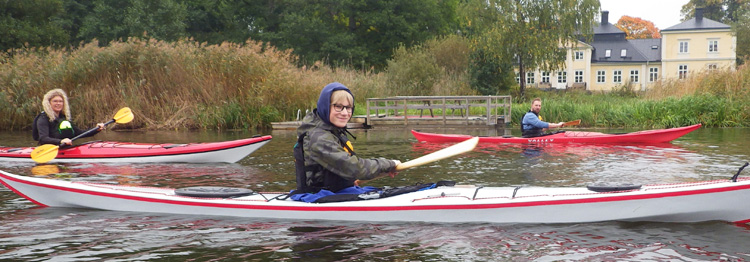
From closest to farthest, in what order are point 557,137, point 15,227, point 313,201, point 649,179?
1. point 313,201
2. point 15,227
3. point 649,179
4. point 557,137

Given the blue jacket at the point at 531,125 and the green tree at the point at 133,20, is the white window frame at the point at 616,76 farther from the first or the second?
the blue jacket at the point at 531,125

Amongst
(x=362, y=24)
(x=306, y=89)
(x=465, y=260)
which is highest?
(x=362, y=24)

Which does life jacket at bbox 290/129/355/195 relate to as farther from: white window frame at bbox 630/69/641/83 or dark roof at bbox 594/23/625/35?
dark roof at bbox 594/23/625/35

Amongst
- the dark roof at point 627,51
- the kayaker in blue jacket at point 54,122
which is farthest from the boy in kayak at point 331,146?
the dark roof at point 627,51

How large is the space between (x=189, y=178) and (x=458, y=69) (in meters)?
20.6

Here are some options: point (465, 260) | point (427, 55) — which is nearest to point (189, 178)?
point (465, 260)

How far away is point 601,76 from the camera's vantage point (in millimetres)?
43594

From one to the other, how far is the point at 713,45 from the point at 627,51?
515cm

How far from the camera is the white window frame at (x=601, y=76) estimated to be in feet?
143

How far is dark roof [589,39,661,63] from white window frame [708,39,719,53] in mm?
3003

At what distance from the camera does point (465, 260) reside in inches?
161

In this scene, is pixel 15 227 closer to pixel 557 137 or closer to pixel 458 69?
pixel 557 137

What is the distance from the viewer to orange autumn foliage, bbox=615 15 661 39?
186 ft

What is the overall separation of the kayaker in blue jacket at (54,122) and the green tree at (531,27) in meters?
18.6
